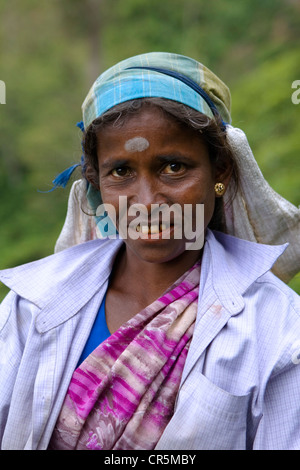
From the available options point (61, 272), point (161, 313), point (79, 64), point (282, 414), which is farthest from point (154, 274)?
point (79, 64)

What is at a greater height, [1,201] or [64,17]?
[64,17]

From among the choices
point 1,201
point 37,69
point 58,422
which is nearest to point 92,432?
point 58,422

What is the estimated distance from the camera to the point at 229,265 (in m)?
2.00

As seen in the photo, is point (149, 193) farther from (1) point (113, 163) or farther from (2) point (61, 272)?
(2) point (61, 272)

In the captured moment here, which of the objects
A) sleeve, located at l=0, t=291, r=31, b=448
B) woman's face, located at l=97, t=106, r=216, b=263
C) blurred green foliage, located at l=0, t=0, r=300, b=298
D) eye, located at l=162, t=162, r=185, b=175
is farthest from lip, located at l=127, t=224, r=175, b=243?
blurred green foliage, located at l=0, t=0, r=300, b=298

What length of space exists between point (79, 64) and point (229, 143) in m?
10.0

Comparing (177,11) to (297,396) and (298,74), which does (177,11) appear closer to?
(298,74)

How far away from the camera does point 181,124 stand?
1834 mm

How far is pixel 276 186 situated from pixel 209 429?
9.71 ft

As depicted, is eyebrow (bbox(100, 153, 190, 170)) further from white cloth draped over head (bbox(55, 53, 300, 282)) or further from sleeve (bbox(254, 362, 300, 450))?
sleeve (bbox(254, 362, 300, 450))

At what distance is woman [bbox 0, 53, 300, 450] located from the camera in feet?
5.73

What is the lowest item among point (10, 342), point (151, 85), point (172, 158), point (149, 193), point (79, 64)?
point (10, 342)

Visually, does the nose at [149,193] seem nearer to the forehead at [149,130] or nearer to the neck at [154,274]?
the forehead at [149,130]

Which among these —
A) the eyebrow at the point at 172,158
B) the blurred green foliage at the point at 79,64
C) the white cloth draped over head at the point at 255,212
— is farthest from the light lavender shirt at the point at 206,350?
the blurred green foliage at the point at 79,64
